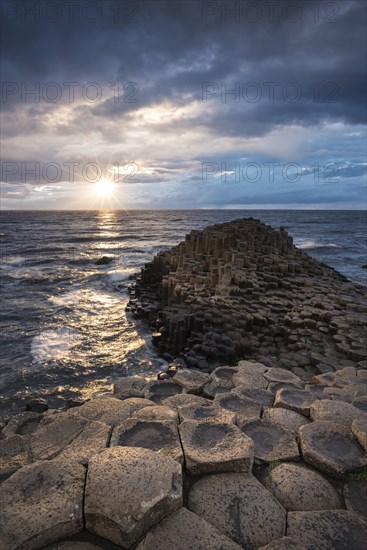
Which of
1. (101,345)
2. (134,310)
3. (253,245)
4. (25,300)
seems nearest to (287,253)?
(253,245)

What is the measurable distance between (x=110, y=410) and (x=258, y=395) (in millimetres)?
1928

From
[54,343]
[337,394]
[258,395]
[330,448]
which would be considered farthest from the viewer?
[54,343]

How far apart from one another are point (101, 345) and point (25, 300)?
737 cm

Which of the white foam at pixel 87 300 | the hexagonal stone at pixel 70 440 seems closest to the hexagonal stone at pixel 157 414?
the hexagonal stone at pixel 70 440

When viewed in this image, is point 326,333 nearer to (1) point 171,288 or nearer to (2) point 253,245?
(1) point 171,288

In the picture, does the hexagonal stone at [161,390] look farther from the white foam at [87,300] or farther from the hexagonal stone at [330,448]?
the white foam at [87,300]

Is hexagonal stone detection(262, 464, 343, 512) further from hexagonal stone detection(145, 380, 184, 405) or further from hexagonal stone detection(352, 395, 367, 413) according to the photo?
hexagonal stone detection(145, 380, 184, 405)

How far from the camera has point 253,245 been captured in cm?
1562

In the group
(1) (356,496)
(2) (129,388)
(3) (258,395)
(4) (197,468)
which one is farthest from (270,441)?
(2) (129,388)

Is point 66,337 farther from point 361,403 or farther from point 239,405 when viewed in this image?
point 361,403

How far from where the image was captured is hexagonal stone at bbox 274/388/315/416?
3.94 metres

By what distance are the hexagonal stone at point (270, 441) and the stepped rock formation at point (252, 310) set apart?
3781 millimetres

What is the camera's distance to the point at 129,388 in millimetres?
5109

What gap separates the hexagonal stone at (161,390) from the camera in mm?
4629
